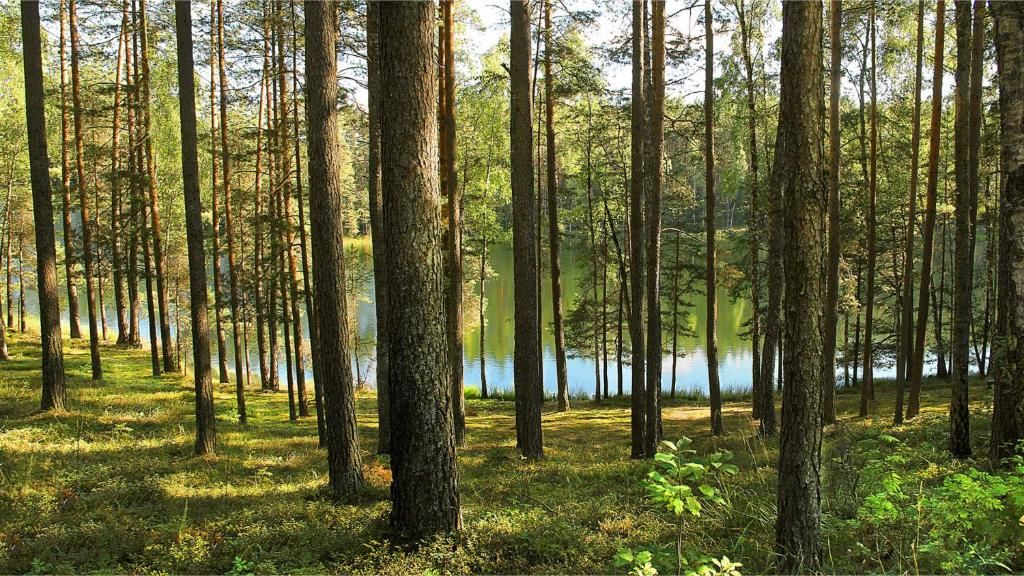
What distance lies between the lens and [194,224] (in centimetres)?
835

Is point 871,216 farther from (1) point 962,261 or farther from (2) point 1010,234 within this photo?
(2) point 1010,234

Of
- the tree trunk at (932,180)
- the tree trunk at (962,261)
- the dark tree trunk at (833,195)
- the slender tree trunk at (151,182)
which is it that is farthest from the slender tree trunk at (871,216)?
the slender tree trunk at (151,182)

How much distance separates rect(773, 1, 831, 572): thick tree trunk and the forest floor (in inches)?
11.9

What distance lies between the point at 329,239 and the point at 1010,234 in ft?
25.9

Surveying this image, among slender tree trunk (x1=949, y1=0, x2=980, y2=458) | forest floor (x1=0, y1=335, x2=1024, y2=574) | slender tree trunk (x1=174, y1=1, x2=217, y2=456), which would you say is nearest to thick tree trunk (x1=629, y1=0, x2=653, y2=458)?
forest floor (x1=0, y1=335, x2=1024, y2=574)

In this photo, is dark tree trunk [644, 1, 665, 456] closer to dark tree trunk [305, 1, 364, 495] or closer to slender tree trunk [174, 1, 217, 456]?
dark tree trunk [305, 1, 364, 495]

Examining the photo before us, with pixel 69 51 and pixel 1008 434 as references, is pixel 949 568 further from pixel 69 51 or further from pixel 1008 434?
pixel 69 51

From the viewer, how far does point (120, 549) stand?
5102 millimetres

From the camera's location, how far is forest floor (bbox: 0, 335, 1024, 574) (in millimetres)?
4172

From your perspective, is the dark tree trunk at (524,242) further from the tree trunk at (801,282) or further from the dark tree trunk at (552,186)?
the tree trunk at (801,282)

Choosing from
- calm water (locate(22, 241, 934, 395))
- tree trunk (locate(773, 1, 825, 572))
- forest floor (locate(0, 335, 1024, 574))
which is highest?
tree trunk (locate(773, 1, 825, 572))

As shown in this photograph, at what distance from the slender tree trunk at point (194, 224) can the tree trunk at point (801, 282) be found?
7.78m

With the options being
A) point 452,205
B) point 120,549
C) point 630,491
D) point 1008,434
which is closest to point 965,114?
point 1008,434

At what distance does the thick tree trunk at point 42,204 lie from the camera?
29.9ft
